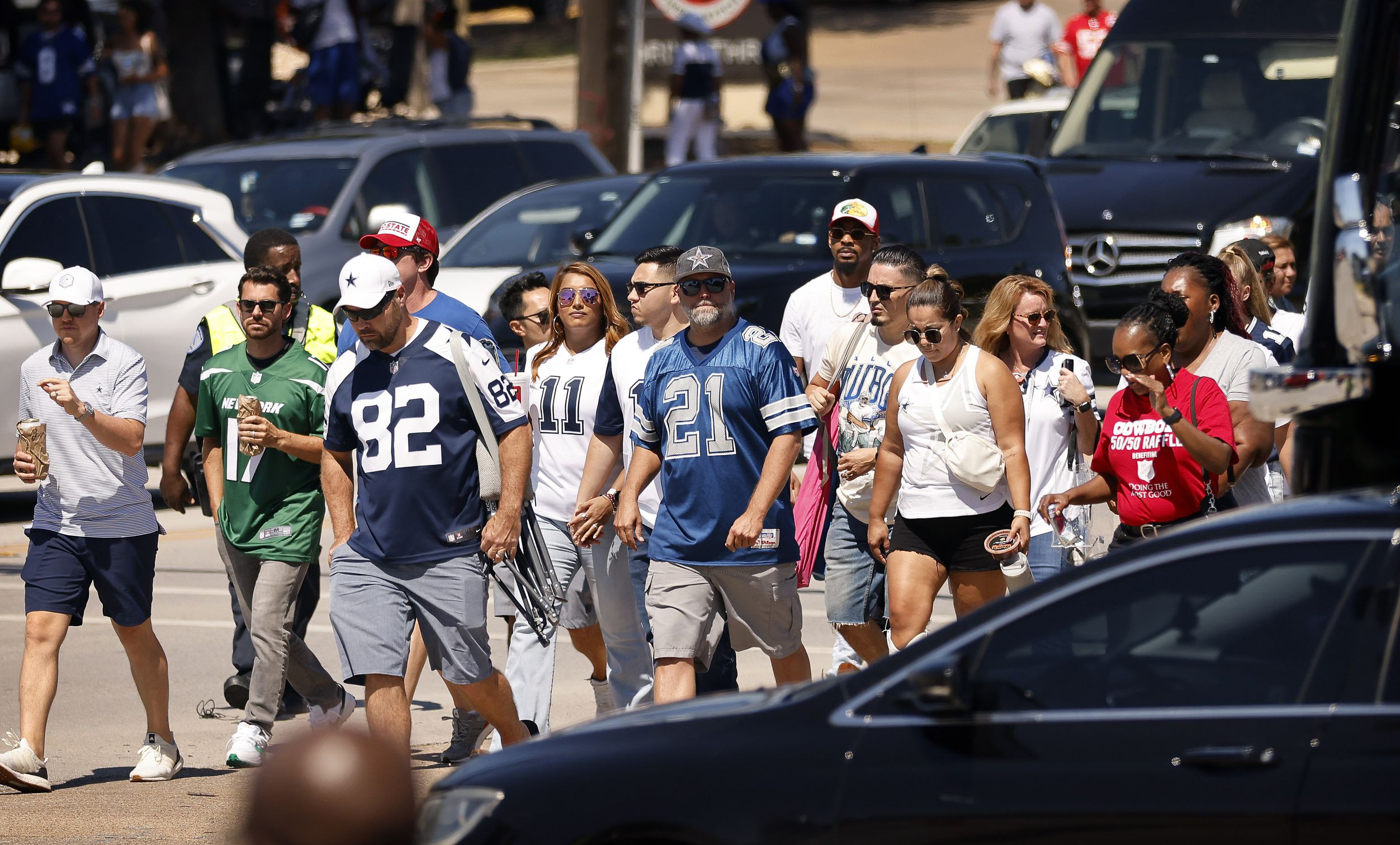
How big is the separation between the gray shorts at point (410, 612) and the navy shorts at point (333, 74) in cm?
1746

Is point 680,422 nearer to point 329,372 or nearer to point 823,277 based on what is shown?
point 329,372

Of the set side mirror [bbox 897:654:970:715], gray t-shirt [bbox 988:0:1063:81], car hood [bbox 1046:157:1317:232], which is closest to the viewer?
side mirror [bbox 897:654:970:715]

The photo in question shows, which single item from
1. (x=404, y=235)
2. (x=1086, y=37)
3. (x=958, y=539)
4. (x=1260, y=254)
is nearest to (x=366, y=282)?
(x=404, y=235)

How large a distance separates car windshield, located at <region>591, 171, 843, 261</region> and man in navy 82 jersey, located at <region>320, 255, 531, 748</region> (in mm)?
5395

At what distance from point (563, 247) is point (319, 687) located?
6904mm

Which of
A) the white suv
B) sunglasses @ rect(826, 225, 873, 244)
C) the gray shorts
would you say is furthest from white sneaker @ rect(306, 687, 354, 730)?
the white suv

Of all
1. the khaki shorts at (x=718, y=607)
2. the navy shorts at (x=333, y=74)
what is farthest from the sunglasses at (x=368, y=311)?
the navy shorts at (x=333, y=74)

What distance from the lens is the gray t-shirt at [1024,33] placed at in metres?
23.0

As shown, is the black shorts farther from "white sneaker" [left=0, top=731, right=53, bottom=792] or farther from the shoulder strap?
"white sneaker" [left=0, top=731, right=53, bottom=792]

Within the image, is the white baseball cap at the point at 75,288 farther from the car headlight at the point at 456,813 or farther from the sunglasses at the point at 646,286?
the car headlight at the point at 456,813

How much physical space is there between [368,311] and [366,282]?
0.10m

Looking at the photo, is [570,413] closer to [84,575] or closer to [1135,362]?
[84,575]

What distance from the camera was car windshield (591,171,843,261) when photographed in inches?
477

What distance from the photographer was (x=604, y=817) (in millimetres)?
Result: 4352
